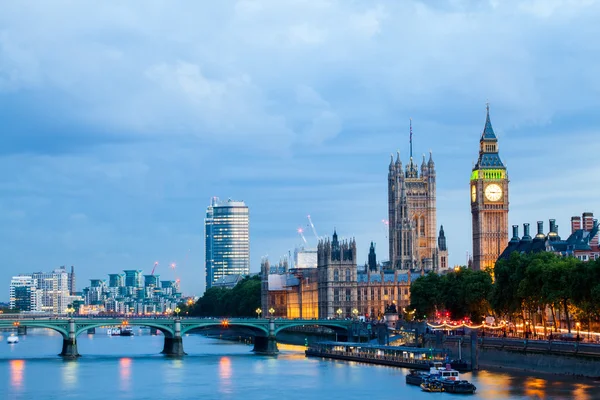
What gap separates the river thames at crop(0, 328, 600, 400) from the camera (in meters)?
103

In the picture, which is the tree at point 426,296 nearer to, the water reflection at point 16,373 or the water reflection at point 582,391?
the water reflection at point 16,373

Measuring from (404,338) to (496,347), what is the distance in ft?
109

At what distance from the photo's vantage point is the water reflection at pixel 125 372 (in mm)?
115138

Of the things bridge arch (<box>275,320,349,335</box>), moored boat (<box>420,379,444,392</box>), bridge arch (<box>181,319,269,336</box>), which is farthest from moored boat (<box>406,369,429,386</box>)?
bridge arch (<box>275,320,349,335</box>)

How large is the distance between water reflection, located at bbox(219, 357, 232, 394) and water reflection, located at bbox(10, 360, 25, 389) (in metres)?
18.0

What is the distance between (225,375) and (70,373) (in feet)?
51.8

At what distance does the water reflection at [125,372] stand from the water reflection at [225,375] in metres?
8.21

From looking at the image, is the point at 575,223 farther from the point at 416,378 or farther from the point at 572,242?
the point at 416,378

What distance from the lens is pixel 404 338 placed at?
154 metres

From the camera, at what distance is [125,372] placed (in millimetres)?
130375

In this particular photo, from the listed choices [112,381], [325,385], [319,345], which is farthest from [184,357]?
A: [325,385]

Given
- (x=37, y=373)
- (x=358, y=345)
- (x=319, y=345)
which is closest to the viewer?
(x=37, y=373)

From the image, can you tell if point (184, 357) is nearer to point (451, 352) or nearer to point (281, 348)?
point (281, 348)

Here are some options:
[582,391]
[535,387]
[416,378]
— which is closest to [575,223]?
[416,378]
